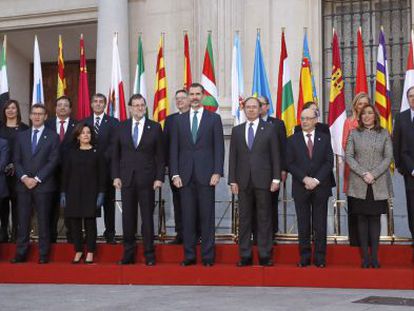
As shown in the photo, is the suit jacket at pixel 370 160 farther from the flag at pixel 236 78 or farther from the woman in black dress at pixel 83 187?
the flag at pixel 236 78

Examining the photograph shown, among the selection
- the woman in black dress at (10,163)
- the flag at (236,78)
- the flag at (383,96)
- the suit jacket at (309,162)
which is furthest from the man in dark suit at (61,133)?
the flag at (383,96)

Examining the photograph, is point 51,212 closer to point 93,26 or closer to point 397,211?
point 397,211

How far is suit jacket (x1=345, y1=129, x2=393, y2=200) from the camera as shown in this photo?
27.0 feet

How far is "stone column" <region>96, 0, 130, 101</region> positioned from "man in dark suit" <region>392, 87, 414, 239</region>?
6215mm

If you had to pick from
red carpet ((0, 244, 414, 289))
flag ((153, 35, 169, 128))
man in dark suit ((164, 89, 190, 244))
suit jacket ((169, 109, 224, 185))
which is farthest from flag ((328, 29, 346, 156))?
flag ((153, 35, 169, 128))

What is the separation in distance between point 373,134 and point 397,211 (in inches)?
156

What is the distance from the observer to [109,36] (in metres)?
13.7

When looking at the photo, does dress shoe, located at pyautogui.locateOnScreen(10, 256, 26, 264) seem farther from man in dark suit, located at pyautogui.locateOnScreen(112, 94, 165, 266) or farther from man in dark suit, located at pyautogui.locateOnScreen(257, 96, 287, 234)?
man in dark suit, located at pyautogui.locateOnScreen(257, 96, 287, 234)

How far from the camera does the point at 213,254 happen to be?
8.65m

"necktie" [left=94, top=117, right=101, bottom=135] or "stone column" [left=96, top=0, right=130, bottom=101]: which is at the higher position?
"stone column" [left=96, top=0, right=130, bottom=101]

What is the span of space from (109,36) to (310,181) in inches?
255

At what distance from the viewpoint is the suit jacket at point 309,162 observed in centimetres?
846

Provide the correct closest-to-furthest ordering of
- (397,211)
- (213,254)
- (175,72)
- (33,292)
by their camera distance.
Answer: (33,292), (213,254), (397,211), (175,72)

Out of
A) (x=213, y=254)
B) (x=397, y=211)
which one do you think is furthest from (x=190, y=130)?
(x=397, y=211)
